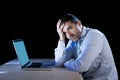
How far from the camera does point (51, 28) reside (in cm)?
379

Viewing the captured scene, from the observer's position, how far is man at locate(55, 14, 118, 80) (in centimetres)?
236

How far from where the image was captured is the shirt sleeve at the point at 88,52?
7.64ft

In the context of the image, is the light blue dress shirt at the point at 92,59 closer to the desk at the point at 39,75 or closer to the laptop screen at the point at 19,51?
the desk at the point at 39,75

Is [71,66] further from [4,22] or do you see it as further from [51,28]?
[4,22]

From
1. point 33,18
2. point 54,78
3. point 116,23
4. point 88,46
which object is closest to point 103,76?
point 88,46

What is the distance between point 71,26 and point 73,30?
0.05m

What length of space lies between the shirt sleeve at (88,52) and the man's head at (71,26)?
0.15 meters

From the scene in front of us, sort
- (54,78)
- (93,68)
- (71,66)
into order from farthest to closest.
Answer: (93,68) < (71,66) < (54,78)

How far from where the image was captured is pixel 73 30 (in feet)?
8.71

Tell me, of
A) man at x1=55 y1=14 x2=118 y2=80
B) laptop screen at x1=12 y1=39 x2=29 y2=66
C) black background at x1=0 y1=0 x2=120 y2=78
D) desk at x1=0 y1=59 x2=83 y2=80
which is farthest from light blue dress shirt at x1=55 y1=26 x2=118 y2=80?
black background at x1=0 y1=0 x2=120 y2=78

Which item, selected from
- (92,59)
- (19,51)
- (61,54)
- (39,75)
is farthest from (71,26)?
(39,75)

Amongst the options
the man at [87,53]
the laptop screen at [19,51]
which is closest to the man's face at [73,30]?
the man at [87,53]

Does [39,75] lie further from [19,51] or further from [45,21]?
[45,21]

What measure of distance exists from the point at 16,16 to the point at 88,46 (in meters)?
1.71
